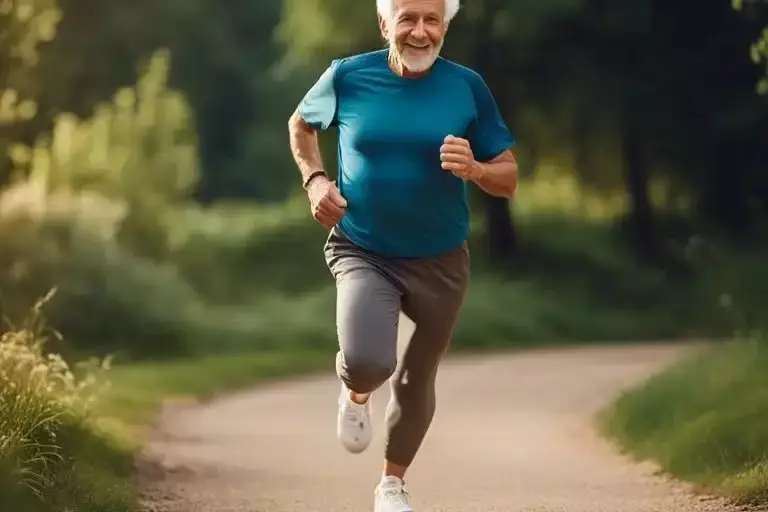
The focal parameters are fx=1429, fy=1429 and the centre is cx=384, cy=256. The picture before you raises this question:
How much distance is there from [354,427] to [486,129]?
1.23 meters

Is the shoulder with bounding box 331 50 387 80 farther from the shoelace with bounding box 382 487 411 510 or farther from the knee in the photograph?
the shoelace with bounding box 382 487 411 510

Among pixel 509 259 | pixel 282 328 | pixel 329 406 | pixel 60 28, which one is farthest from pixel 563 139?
pixel 329 406

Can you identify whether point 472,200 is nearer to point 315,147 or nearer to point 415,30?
point 315,147

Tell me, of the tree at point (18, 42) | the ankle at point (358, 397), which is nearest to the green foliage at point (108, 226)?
the tree at point (18, 42)

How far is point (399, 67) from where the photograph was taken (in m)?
5.05

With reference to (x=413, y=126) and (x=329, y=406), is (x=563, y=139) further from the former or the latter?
(x=413, y=126)

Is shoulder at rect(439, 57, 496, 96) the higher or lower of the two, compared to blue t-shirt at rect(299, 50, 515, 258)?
higher

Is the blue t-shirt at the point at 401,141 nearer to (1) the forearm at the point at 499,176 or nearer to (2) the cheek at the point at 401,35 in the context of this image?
(1) the forearm at the point at 499,176

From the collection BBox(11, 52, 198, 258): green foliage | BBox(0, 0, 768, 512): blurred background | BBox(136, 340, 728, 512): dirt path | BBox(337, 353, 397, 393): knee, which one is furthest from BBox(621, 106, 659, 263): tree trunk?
BBox(337, 353, 397, 393): knee

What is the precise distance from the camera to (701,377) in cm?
942

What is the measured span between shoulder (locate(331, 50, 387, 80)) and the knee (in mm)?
1009

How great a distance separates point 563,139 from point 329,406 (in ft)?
41.7

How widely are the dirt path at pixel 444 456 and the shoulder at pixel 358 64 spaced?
2.04 metres

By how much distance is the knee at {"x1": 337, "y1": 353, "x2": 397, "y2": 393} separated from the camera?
491 cm
